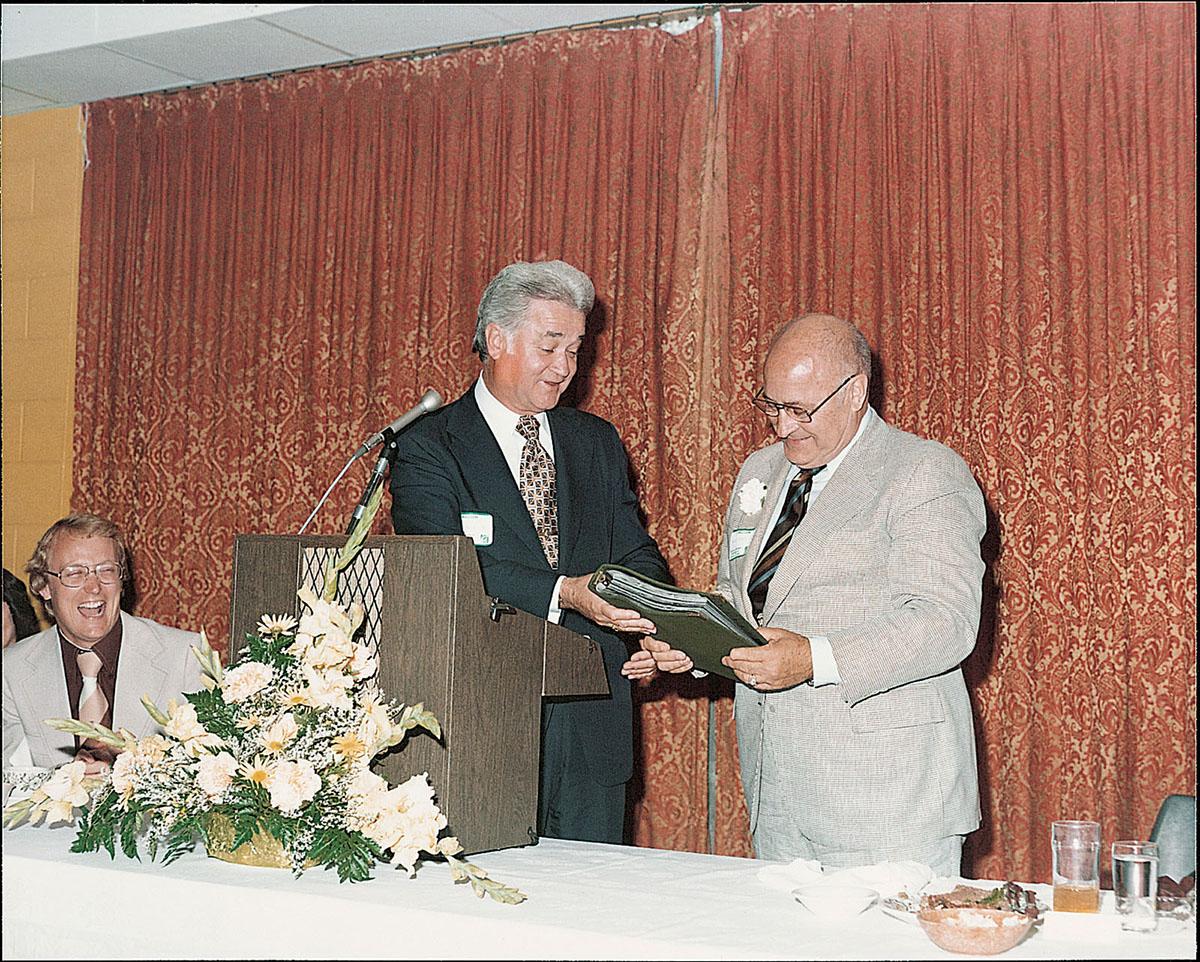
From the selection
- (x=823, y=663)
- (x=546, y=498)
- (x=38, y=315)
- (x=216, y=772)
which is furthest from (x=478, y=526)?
(x=38, y=315)

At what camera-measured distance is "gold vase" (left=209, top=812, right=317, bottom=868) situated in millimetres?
2318

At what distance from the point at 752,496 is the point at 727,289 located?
1.73 m

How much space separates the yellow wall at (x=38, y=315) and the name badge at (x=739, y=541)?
12.2ft

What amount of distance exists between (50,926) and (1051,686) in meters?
3.05

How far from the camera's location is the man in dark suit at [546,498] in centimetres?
321

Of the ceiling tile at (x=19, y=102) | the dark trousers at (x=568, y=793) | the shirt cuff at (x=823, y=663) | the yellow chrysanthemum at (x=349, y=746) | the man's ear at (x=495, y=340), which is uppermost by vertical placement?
the ceiling tile at (x=19, y=102)

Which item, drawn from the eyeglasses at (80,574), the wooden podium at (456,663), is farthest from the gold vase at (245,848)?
the eyeglasses at (80,574)

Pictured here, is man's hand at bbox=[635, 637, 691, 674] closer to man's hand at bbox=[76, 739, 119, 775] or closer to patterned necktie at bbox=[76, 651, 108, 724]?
man's hand at bbox=[76, 739, 119, 775]

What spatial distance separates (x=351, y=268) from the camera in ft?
17.9

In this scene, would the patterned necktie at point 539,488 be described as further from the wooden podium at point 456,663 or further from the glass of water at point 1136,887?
the glass of water at point 1136,887

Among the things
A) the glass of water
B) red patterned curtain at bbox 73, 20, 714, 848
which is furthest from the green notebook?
red patterned curtain at bbox 73, 20, 714, 848

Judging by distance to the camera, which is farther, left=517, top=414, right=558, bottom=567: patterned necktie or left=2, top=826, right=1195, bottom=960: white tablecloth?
left=517, top=414, right=558, bottom=567: patterned necktie

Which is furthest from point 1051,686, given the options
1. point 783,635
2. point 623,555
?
point 783,635

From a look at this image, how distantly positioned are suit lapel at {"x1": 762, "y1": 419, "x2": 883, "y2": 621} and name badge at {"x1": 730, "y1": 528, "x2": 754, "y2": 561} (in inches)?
6.8
